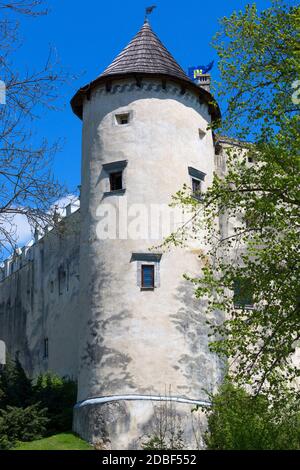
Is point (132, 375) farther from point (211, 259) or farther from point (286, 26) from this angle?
point (286, 26)

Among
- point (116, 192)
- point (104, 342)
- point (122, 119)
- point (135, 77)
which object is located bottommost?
point (104, 342)

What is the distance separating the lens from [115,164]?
2620 cm

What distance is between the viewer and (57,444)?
23.4 m

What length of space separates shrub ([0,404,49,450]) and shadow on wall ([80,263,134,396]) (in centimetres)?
185

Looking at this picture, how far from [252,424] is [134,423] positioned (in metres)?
4.81

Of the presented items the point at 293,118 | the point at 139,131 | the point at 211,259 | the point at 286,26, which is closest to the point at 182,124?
the point at 139,131

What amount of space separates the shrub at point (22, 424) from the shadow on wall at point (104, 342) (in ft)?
6.08

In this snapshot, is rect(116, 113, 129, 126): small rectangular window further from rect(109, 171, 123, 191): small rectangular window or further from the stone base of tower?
the stone base of tower

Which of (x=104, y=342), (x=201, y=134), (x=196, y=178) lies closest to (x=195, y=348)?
(x=104, y=342)

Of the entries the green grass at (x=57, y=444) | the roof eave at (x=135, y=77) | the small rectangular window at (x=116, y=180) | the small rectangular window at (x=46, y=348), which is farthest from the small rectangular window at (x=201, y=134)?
the small rectangular window at (x=46, y=348)

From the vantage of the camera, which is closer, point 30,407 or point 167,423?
point 167,423

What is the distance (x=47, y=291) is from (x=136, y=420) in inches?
560

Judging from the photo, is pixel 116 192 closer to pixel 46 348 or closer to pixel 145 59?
pixel 145 59

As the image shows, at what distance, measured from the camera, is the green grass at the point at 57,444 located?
75.3ft
